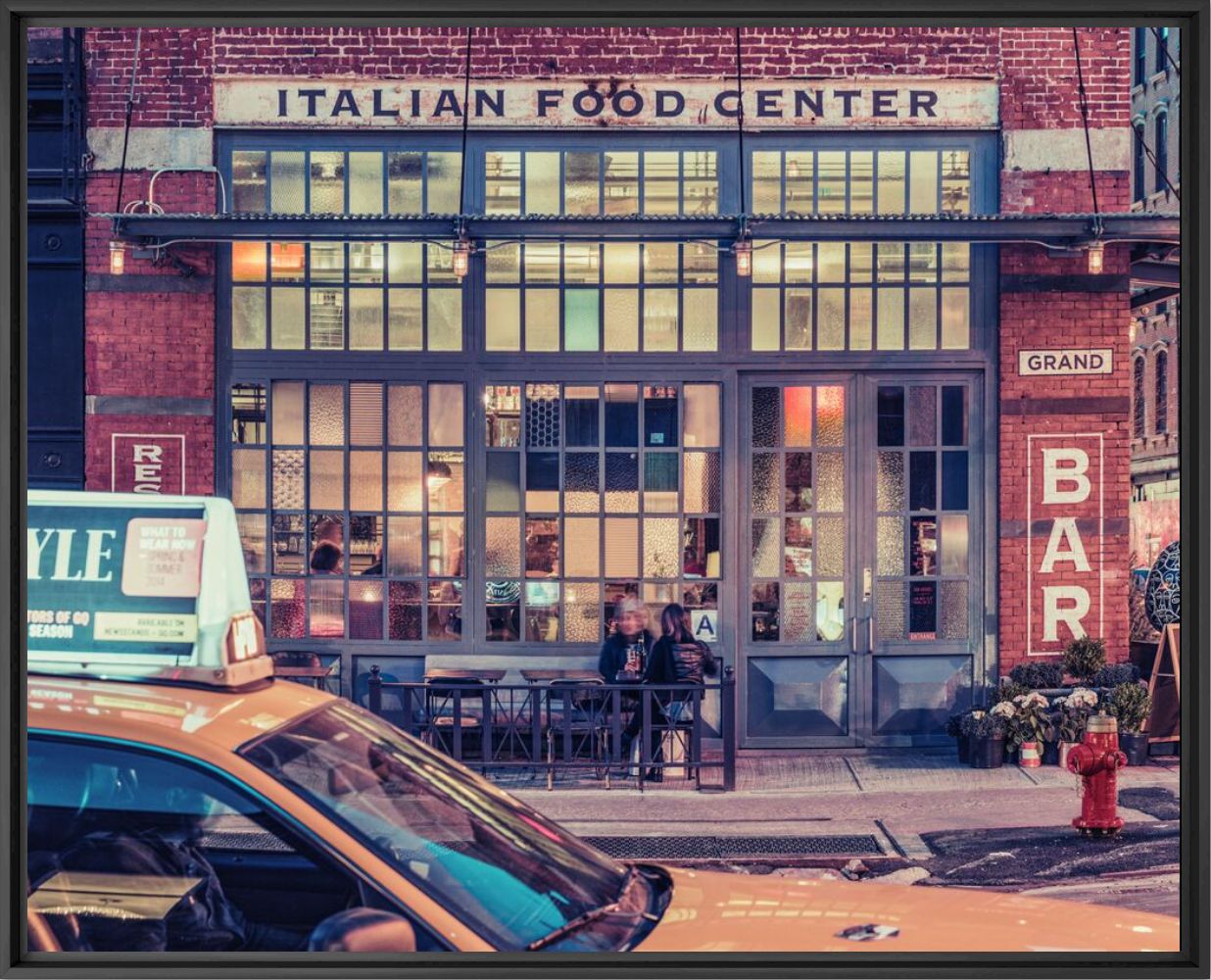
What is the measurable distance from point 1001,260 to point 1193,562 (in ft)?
16.2

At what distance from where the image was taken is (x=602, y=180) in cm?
1040

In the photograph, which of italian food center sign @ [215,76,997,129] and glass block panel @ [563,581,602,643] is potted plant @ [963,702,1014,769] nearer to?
glass block panel @ [563,581,602,643]

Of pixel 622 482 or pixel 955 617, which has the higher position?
pixel 622 482

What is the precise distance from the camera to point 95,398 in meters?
10.3

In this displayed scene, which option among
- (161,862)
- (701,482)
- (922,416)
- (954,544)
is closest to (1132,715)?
(954,544)

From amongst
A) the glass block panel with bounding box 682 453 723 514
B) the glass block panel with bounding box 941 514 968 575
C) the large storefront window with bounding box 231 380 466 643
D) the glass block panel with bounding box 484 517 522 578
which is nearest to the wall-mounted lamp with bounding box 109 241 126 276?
the large storefront window with bounding box 231 380 466 643

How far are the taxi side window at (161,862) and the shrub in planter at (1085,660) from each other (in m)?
7.18

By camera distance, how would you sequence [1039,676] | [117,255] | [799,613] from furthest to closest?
[799,613] < [1039,676] < [117,255]

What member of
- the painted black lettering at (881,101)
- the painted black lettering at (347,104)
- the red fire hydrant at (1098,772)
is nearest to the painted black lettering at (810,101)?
the painted black lettering at (881,101)

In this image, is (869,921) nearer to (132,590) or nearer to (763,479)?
(132,590)

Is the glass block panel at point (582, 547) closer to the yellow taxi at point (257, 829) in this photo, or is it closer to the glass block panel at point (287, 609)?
the glass block panel at point (287, 609)

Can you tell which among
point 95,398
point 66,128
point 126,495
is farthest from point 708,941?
point 66,128

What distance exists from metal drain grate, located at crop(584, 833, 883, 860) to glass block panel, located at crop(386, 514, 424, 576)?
10.1 ft

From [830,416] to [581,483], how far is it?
2.06m
